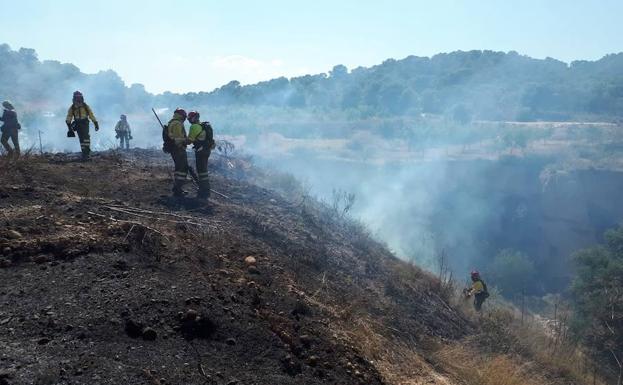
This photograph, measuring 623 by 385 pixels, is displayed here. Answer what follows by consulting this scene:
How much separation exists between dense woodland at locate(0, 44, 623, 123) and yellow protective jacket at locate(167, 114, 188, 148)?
151ft

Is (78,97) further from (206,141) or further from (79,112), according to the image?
(206,141)

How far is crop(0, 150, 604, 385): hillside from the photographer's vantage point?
3625 mm

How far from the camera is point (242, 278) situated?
533 centimetres

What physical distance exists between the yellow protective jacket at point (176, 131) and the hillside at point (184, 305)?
0.90 metres

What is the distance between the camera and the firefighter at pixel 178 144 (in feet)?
27.7

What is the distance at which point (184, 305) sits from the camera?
4.27 meters

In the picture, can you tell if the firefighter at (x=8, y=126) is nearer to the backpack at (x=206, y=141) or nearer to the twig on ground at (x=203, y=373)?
the backpack at (x=206, y=141)

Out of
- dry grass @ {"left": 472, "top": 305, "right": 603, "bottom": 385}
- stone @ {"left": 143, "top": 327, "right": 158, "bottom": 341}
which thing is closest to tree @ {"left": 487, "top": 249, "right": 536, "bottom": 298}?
dry grass @ {"left": 472, "top": 305, "right": 603, "bottom": 385}

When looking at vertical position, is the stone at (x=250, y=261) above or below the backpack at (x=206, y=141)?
below

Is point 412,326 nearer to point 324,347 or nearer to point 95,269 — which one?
point 324,347

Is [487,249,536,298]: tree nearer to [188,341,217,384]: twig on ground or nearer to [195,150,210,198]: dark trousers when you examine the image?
[195,150,210,198]: dark trousers

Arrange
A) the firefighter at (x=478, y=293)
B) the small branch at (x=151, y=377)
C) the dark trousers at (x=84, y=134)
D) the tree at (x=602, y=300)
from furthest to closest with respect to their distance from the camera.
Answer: the tree at (x=602, y=300), the firefighter at (x=478, y=293), the dark trousers at (x=84, y=134), the small branch at (x=151, y=377)

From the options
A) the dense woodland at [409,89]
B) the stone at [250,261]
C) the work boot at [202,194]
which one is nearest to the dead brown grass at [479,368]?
the stone at [250,261]

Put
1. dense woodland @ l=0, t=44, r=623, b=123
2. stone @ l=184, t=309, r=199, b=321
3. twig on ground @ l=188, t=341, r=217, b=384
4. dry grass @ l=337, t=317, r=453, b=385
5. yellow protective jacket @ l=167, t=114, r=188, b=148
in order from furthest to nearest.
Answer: dense woodland @ l=0, t=44, r=623, b=123
yellow protective jacket @ l=167, t=114, r=188, b=148
dry grass @ l=337, t=317, r=453, b=385
stone @ l=184, t=309, r=199, b=321
twig on ground @ l=188, t=341, r=217, b=384
